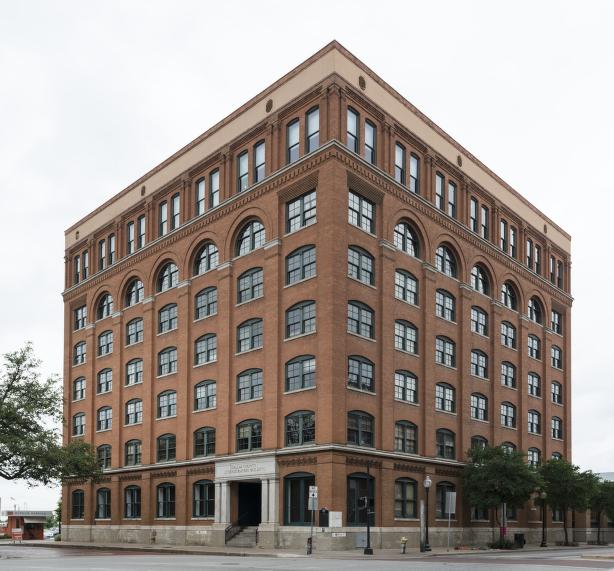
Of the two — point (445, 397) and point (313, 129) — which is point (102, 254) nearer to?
point (313, 129)

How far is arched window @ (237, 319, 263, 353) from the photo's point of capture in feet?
164

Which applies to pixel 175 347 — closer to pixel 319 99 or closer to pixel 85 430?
pixel 85 430

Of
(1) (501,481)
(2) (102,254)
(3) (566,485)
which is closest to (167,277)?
(2) (102,254)

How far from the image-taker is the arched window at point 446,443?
175ft

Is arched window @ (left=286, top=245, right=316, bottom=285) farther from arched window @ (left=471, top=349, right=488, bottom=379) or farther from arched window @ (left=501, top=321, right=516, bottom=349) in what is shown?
arched window @ (left=501, top=321, right=516, bottom=349)

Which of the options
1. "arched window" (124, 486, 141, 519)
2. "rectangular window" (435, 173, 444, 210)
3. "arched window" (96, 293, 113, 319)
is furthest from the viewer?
"arched window" (96, 293, 113, 319)

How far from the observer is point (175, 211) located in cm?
6038

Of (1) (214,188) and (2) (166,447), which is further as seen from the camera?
(2) (166,447)

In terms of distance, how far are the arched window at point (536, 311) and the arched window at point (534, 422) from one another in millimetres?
7603

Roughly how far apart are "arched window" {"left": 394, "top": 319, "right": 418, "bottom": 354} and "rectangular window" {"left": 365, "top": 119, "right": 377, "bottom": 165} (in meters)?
9.88

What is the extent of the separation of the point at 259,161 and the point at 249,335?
1086cm

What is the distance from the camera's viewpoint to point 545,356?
227 ft

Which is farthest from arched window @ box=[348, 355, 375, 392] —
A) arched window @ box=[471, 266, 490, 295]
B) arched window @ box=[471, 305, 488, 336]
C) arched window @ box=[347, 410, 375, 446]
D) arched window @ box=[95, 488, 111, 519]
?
arched window @ box=[95, 488, 111, 519]

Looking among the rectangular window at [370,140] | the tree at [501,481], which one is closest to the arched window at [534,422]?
the tree at [501,481]
